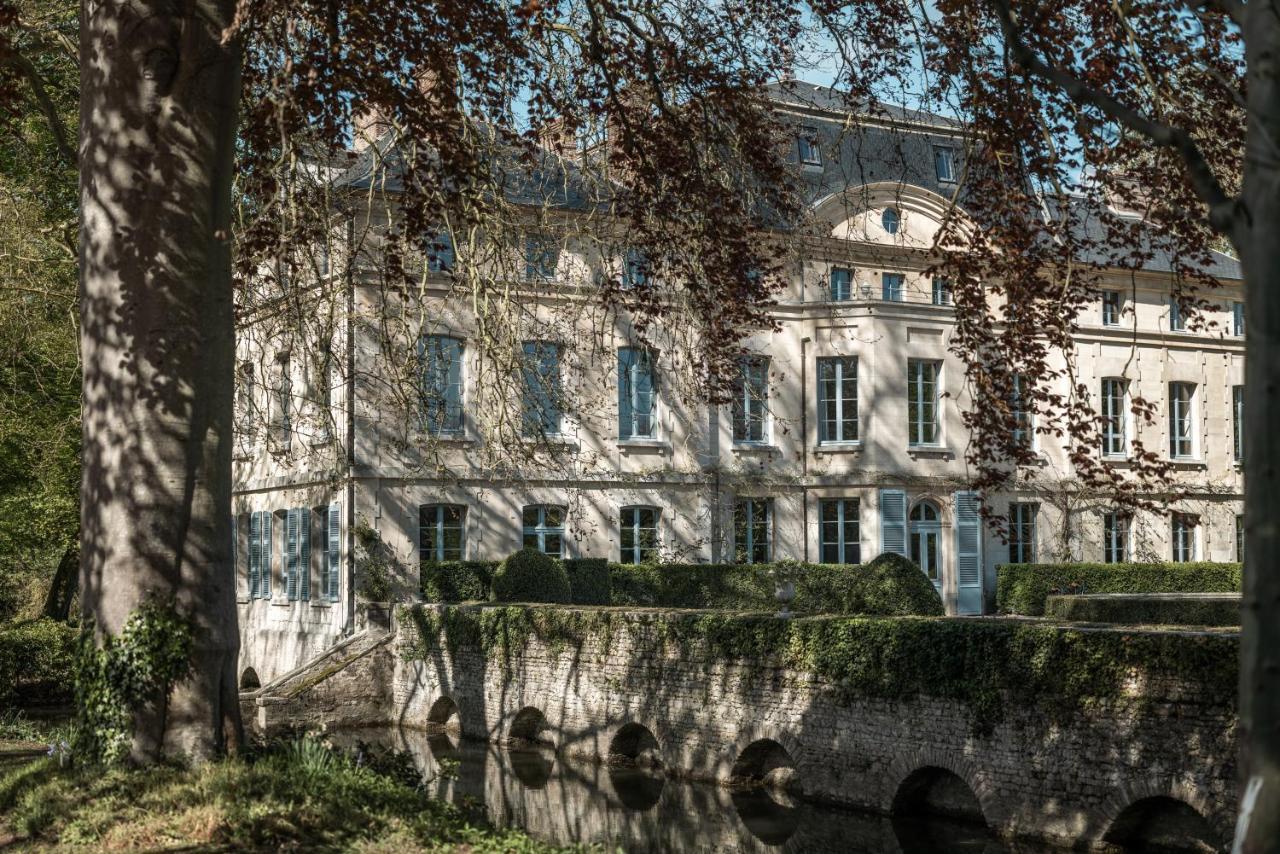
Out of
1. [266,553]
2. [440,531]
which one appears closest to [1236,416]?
[440,531]

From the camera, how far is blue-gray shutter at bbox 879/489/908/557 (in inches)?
1129

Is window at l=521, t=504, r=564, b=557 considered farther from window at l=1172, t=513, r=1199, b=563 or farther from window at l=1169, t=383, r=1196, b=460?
window at l=1169, t=383, r=1196, b=460

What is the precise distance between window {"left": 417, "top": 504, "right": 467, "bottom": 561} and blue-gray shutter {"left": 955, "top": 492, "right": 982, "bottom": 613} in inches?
402

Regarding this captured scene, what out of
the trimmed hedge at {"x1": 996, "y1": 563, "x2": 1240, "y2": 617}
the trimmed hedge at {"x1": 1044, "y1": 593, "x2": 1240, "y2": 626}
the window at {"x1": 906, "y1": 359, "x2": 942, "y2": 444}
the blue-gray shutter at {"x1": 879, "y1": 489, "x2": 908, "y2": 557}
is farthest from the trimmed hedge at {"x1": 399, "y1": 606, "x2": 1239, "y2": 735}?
the trimmed hedge at {"x1": 996, "y1": 563, "x2": 1240, "y2": 617}

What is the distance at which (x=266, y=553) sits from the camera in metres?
28.2

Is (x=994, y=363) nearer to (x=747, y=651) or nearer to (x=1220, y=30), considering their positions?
(x=1220, y=30)

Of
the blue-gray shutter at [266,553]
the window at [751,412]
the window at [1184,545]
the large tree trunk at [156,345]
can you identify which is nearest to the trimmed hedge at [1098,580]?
the window at [1184,545]

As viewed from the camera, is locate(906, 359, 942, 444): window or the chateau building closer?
the chateau building

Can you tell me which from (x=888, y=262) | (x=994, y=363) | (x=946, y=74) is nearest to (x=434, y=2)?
(x=946, y=74)

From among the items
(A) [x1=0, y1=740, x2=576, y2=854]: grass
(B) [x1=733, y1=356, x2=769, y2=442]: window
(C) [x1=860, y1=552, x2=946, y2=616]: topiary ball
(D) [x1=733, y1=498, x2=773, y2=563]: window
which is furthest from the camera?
(D) [x1=733, y1=498, x2=773, y2=563]: window

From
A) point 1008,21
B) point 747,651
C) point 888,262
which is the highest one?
point 888,262

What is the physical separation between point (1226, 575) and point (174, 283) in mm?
26346

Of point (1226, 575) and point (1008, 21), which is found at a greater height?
point (1008, 21)

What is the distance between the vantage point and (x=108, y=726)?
8.38 m
